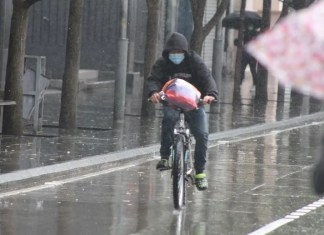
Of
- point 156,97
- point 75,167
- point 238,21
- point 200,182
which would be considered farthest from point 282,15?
point 156,97

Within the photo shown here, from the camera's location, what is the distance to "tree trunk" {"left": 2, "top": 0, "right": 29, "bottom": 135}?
16495 millimetres

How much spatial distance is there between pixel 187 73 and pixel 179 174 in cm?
99

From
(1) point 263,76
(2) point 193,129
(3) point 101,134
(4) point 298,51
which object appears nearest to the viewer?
(4) point 298,51

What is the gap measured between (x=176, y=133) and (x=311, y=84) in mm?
7470

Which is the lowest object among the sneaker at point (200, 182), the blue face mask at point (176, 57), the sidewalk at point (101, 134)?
the sidewalk at point (101, 134)

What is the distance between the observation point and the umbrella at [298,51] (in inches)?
123

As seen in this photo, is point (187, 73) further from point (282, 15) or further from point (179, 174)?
point (282, 15)

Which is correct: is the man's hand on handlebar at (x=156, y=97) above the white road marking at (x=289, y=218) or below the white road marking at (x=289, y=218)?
above

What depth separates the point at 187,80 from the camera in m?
10.7

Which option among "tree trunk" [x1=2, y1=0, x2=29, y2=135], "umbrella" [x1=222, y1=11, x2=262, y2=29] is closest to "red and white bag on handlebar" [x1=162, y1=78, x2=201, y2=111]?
"tree trunk" [x1=2, y1=0, x2=29, y2=135]

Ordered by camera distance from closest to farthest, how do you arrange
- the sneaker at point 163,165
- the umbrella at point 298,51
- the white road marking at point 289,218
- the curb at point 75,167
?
the umbrella at point 298,51 < the white road marking at point 289,218 < the sneaker at point 163,165 < the curb at point 75,167

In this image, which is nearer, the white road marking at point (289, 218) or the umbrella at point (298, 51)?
the umbrella at point (298, 51)

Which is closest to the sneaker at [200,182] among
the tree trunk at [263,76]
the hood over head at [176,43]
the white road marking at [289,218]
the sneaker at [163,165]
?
the sneaker at [163,165]

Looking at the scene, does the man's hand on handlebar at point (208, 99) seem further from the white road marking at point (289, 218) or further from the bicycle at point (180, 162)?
the white road marking at point (289, 218)
